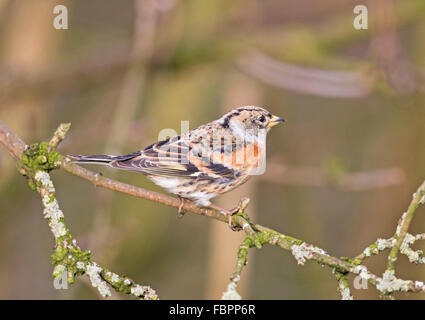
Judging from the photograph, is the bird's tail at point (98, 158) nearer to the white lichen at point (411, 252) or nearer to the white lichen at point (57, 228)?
the white lichen at point (57, 228)

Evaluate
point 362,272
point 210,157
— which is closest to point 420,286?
point 362,272

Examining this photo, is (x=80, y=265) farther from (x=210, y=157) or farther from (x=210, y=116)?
(x=210, y=116)

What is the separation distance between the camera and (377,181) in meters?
5.52

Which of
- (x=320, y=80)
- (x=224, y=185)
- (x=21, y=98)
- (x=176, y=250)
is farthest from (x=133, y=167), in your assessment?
(x=176, y=250)

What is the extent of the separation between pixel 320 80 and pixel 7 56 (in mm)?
3516

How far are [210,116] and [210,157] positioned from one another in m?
3.17

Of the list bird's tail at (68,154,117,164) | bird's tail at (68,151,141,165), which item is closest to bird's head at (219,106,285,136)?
bird's tail at (68,151,141,165)

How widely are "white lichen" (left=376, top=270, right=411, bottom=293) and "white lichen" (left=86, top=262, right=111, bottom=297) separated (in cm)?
110

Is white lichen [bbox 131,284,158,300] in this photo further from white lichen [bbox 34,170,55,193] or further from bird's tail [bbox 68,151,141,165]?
bird's tail [bbox 68,151,141,165]

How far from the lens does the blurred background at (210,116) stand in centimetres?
543

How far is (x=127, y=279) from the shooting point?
2.45 metres

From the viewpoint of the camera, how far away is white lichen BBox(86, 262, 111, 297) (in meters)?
2.41

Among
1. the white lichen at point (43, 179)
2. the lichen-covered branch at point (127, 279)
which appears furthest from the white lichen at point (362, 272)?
the white lichen at point (43, 179)

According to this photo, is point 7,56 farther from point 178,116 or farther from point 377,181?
point 377,181
